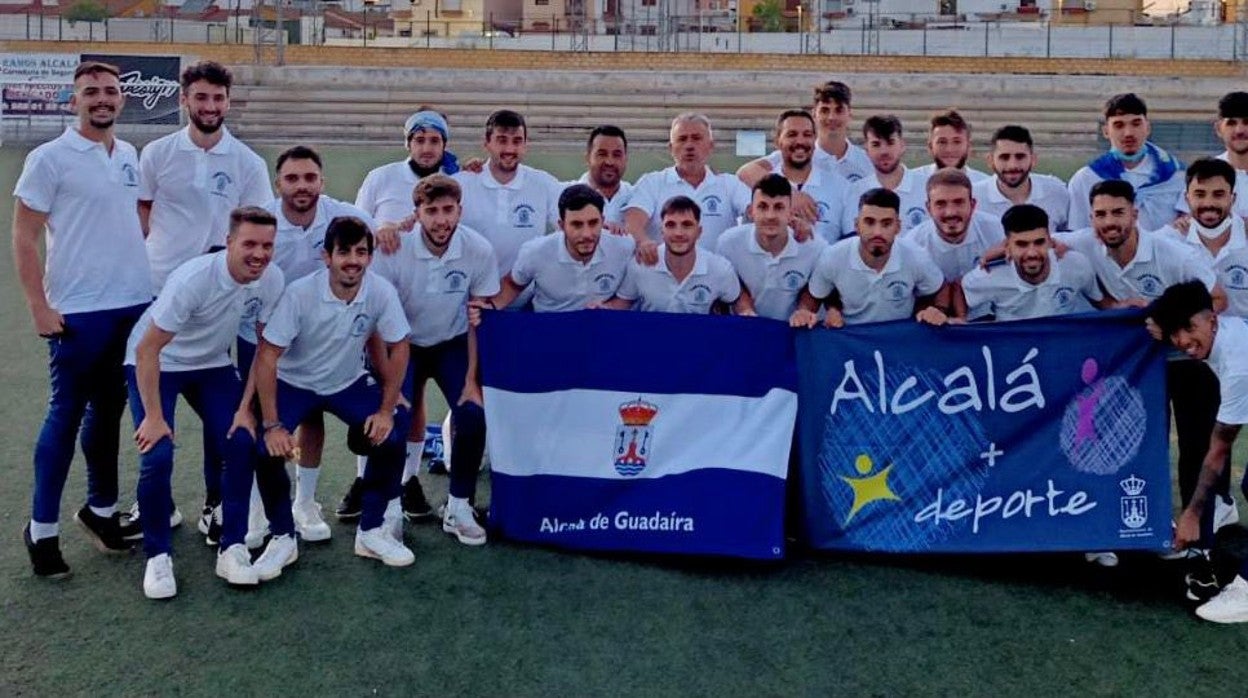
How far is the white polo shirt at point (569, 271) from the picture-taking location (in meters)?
5.54

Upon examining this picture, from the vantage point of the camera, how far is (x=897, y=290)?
519cm

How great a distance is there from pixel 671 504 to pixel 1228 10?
45.7 meters

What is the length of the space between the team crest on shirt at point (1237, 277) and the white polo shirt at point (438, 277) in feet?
10.5

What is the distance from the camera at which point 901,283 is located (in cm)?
518

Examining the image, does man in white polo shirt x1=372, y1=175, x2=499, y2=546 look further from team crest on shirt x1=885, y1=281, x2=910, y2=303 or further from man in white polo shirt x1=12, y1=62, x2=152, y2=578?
team crest on shirt x1=885, y1=281, x2=910, y2=303

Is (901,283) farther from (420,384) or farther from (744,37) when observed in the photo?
(744,37)

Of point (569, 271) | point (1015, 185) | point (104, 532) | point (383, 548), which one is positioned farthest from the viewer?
point (1015, 185)

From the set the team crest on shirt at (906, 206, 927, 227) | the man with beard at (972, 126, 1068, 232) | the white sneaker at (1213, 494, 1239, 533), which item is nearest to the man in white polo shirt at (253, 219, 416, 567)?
the team crest on shirt at (906, 206, 927, 227)

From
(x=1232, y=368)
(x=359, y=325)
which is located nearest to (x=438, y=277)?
(x=359, y=325)

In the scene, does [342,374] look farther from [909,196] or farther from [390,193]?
[909,196]

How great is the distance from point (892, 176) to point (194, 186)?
350cm

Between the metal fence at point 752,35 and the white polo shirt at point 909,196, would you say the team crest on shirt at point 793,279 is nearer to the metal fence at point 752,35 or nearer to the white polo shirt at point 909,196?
the white polo shirt at point 909,196

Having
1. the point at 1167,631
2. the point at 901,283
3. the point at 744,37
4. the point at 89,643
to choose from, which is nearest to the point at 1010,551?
the point at 1167,631

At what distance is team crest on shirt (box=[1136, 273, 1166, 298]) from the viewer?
5.01 meters
